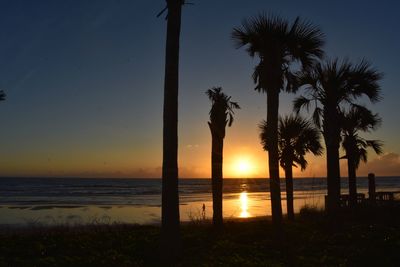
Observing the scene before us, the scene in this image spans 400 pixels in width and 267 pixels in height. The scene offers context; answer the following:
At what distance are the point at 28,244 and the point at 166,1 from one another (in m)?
7.96

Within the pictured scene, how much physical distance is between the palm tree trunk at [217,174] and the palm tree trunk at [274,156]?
4.35 metres

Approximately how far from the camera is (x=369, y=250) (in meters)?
12.7

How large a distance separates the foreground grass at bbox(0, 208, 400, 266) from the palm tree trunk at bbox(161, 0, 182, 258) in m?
0.70

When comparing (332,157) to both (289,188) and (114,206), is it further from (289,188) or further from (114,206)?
(114,206)

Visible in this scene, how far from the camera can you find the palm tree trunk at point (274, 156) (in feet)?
44.8

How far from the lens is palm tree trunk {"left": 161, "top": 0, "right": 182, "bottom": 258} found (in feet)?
36.9

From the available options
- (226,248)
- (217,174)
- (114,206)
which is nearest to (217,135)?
(217,174)

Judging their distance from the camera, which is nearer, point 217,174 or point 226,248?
point 226,248

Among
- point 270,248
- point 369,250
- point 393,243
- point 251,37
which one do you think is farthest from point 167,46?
point 393,243

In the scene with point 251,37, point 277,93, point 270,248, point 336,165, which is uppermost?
point 251,37

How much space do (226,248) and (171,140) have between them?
3712 mm

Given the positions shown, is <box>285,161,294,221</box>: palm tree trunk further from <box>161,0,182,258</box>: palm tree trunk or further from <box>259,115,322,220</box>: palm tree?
<box>161,0,182,258</box>: palm tree trunk

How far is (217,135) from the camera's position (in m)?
18.7

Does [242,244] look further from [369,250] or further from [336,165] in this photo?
[336,165]
